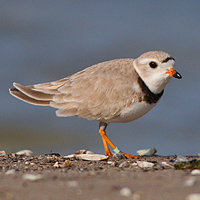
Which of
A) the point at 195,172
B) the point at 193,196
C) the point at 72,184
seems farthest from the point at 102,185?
the point at 195,172

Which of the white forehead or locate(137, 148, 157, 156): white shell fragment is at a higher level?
the white forehead

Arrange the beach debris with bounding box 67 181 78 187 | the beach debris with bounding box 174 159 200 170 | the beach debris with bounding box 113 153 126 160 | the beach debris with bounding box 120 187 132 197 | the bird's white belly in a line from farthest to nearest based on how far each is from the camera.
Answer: the beach debris with bounding box 113 153 126 160
the bird's white belly
the beach debris with bounding box 174 159 200 170
the beach debris with bounding box 67 181 78 187
the beach debris with bounding box 120 187 132 197

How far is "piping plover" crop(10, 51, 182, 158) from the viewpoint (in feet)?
18.2

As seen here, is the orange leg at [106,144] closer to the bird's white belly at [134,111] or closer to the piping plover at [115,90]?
the piping plover at [115,90]

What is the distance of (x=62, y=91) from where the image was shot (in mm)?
6129

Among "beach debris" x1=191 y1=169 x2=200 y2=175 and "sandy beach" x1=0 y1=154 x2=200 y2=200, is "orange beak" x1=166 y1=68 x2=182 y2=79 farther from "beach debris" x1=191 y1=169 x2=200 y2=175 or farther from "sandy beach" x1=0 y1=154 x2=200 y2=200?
"beach debris" x1=191 y1=169 x2=200 y2=175

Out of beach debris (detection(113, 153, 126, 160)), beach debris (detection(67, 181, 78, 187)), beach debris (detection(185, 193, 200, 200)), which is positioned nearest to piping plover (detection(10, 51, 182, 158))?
beach debris (detection(113, 153, 126, 160))

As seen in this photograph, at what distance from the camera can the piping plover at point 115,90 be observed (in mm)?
5555

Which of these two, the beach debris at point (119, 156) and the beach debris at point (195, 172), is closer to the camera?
the beach debris at point (195, 172)

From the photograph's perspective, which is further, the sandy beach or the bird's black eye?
the bird's black eye

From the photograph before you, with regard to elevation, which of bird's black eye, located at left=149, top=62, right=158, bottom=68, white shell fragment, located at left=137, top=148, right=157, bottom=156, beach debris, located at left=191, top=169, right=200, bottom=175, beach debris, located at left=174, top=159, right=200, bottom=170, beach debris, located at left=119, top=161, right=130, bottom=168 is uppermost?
bird's black eye, located at left=149, top=62, right=158, bottom=68

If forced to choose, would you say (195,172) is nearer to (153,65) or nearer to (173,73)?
(173,73)

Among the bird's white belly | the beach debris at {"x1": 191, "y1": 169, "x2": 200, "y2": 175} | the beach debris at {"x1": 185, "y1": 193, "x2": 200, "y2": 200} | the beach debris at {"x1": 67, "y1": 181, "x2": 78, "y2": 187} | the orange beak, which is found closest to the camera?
the beach debris at {"x1": 185, "y1": 193, "x2": 200, "y2": 200}

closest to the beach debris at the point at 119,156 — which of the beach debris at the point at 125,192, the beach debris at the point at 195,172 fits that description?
the beach debris at the point at 195,172
